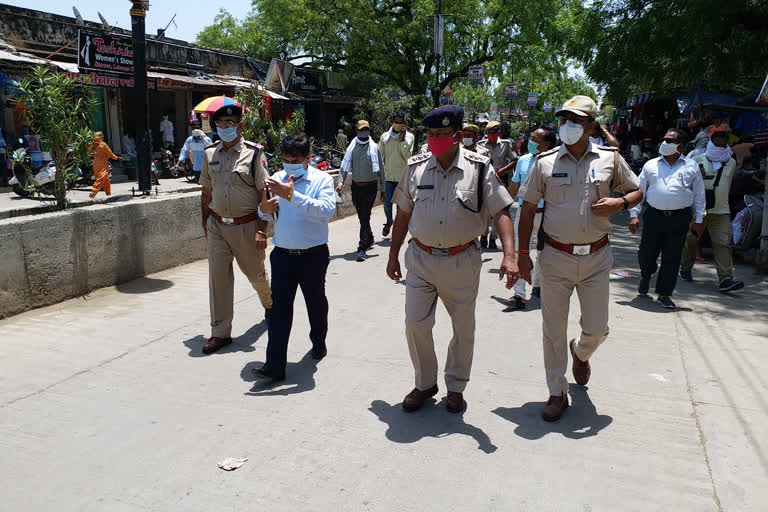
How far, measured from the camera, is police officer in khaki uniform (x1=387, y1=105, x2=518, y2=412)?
389cm

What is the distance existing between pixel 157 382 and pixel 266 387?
2.69ft

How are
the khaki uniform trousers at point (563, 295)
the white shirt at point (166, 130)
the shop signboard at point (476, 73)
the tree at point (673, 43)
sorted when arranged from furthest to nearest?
the shop signboard at point (476, 73) → the white shirt at point (166, 130) → the tree at point (673, 43) → the khaki uniform trousers at point (563, 295)

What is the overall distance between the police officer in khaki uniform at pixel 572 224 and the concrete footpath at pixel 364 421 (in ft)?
1.78

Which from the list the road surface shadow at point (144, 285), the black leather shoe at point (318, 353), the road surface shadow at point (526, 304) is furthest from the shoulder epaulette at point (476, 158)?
the road surface shadow at point (144, 285)

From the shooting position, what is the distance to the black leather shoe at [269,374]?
467 centimetres

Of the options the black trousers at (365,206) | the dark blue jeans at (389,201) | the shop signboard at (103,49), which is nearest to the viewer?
the black trousers at (365,206)

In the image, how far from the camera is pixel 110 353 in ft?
17.3

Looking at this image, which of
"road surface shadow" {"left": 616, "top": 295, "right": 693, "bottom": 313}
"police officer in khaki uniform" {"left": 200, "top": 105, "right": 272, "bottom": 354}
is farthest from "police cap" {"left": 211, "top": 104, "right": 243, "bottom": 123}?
"road surface shadow" {"left": 616, "top": 295, "right": 693, "bottom": 313}

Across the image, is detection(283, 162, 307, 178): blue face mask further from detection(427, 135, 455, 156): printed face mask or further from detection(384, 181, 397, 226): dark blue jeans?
detection(384, 181, 397, 226): dark blue jeans

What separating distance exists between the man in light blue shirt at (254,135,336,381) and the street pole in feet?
14.3

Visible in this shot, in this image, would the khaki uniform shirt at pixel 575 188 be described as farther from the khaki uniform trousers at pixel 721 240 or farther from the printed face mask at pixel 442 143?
the khaki uniform trousers at pixel 721 240

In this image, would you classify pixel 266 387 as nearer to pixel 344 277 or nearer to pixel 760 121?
pixel 344 277

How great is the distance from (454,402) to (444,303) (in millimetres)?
669

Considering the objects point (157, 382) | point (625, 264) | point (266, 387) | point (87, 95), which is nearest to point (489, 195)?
point (266, 387)
